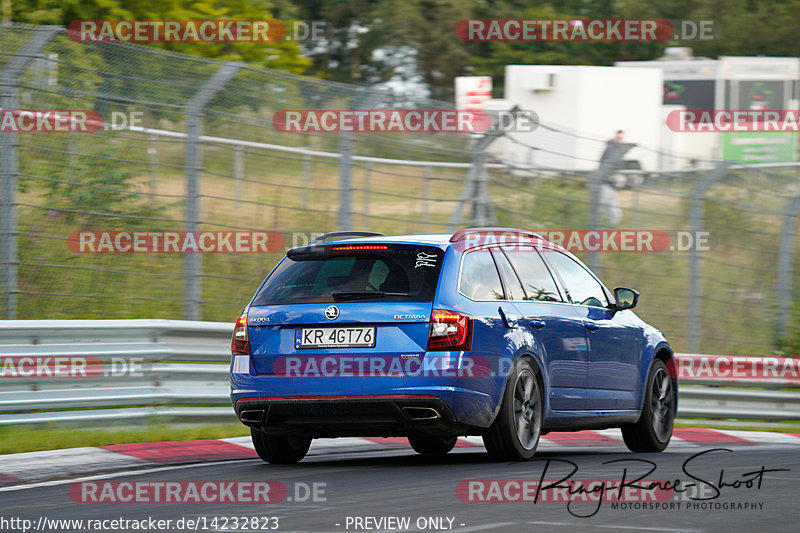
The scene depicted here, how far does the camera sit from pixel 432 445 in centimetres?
1060

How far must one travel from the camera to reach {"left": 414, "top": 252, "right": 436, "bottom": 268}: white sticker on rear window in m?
8.98

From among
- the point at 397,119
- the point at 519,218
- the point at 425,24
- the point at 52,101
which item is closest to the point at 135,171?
the point at 52,101

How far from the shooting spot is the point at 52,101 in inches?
472

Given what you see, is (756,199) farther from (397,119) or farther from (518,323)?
(518,323)

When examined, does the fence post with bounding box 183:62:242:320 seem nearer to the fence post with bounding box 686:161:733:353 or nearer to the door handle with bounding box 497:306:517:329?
the door handle with bounding box 497:306:517:329

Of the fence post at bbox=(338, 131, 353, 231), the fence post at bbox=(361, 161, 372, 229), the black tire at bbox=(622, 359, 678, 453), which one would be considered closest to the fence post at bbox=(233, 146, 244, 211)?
the fence post at bbox=(338, 131, 353, 231)

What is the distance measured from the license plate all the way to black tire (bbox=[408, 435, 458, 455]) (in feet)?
6.58

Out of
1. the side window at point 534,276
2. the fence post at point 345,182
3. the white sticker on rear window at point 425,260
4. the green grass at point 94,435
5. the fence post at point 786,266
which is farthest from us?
the fence post at point 786,266

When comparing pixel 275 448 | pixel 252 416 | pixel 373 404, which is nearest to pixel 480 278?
pixel 373 404

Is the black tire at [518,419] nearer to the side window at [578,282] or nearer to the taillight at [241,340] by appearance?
the side window at [578,282]

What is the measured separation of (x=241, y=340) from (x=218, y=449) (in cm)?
160

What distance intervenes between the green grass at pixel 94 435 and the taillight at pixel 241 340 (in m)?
1.69

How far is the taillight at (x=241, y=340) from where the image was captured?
9156 mm

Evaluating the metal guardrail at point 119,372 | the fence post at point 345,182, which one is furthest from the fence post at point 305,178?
the metal guardrail at point 119,372
